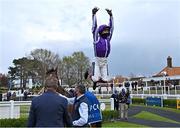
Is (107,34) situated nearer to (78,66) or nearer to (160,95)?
(160,95)

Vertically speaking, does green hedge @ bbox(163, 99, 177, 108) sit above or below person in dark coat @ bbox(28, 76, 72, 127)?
below

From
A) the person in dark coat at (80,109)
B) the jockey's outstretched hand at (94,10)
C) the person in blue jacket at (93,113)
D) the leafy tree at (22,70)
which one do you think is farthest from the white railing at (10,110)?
the leafy tree at (22,70)

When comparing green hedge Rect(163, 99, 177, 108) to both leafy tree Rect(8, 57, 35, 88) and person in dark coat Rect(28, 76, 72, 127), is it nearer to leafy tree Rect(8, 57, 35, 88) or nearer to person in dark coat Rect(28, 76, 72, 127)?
person in dark coat Rect(28, 76, 72, 127)

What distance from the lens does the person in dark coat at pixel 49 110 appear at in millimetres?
6141

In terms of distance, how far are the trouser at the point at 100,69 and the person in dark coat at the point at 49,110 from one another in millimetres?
16085

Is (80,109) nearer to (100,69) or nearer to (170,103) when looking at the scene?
(100,69)

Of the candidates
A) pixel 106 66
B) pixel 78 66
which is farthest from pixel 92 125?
pixel 78 66

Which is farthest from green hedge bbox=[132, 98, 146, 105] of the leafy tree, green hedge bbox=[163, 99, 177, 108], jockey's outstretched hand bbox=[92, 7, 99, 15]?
the leafy tree

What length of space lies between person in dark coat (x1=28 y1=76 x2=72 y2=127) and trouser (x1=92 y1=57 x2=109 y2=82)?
→ 52.8 ft

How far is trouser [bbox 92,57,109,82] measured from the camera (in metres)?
22.4

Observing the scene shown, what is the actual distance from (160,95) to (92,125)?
2763 centimetres

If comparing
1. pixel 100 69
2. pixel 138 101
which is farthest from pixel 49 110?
pixel 138 101

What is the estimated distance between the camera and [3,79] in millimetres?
96938

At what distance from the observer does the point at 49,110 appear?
615 centimetres
